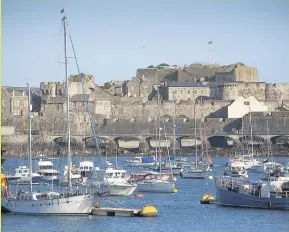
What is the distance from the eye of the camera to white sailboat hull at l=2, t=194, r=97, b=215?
34.0 metres

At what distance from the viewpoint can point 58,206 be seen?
111 feet

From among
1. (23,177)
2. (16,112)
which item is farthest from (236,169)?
(16,112)

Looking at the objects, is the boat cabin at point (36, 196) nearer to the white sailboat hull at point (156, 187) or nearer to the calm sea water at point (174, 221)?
the calm sea water at point (174, 221)

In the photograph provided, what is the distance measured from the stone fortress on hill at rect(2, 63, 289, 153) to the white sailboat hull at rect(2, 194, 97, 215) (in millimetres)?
48232

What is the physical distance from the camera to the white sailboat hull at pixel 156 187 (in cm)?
4641

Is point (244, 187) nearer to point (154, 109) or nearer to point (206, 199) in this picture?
point (206, 199)

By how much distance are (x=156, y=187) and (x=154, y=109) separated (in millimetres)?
57745

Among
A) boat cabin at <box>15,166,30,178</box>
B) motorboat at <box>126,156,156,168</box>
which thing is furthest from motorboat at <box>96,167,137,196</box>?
motorboat at <box>126,156,156,168</box>

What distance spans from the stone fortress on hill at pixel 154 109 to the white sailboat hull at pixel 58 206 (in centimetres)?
4823

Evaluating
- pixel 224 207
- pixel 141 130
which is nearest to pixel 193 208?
pixel 224 207

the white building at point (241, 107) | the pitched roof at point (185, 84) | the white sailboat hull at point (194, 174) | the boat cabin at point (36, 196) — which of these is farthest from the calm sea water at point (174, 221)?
the pitched roof at point (185, 84)

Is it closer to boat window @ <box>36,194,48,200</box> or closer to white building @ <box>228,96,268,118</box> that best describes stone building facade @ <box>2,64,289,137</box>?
white building @ <box>228,96,268,118</box>

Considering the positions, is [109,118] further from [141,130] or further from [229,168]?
[229,168]

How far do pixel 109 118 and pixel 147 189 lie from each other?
2120 inches
